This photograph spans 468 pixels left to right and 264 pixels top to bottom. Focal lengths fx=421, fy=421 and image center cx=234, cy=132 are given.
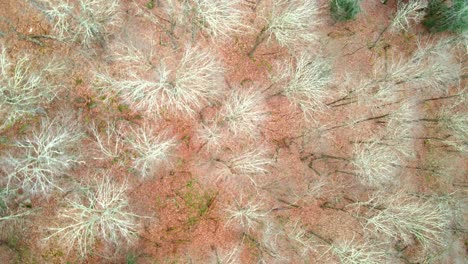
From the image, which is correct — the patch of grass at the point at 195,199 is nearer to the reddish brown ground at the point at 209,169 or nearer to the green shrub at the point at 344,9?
the reddish brown ground at the point at 209,169

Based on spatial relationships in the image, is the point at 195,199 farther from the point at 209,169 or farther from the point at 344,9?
the point at 344,9

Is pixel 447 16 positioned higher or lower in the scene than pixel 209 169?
higher

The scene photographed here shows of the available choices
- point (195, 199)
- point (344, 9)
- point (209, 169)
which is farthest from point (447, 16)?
point (195, 199)

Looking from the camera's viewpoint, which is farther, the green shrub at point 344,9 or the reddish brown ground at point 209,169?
the green shrub at point 344,9

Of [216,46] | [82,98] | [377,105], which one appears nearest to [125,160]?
[82,98]

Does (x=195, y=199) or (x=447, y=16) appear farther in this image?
(x=447, y=16)

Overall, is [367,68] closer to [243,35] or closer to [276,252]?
[243,35]

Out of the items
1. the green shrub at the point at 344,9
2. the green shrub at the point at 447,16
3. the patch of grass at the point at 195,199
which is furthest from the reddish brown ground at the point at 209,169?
the green shrub at the point at 447,16
